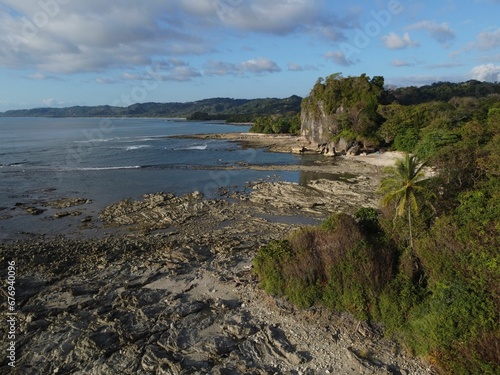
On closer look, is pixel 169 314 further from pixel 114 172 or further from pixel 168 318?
pixel 114 172

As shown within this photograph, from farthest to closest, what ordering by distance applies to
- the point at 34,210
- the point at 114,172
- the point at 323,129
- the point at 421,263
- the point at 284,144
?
the point at 284,144 → the point at 323,129 → the point at 114,172 → the point at 34,210 → the point at 421,263

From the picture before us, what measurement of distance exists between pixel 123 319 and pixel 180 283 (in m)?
4.64

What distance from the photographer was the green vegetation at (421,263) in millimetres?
16500

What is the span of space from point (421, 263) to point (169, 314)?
14.9m

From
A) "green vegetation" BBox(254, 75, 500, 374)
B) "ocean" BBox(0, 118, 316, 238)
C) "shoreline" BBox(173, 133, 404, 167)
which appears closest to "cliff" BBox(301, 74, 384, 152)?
"shoreline" BBox(173, 133, 404, 167)

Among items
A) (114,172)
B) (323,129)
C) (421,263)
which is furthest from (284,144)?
(421,263)

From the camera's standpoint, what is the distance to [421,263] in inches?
810

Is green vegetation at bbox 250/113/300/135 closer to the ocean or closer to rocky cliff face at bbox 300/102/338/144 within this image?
rocky cliff face at bbox 300/102/338/144

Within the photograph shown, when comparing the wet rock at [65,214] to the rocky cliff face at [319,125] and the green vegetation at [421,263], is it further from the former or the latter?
the rocky cliff face at [319,125]

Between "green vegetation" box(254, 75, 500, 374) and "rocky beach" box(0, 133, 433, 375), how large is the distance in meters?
1.15

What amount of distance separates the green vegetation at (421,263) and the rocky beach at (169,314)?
1.15 meters

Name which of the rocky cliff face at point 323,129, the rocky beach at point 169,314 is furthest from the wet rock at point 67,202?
the rocky cliff face at point 323,129

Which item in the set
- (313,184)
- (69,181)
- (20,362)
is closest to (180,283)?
(20,362)

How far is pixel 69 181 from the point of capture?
55.1 metres
